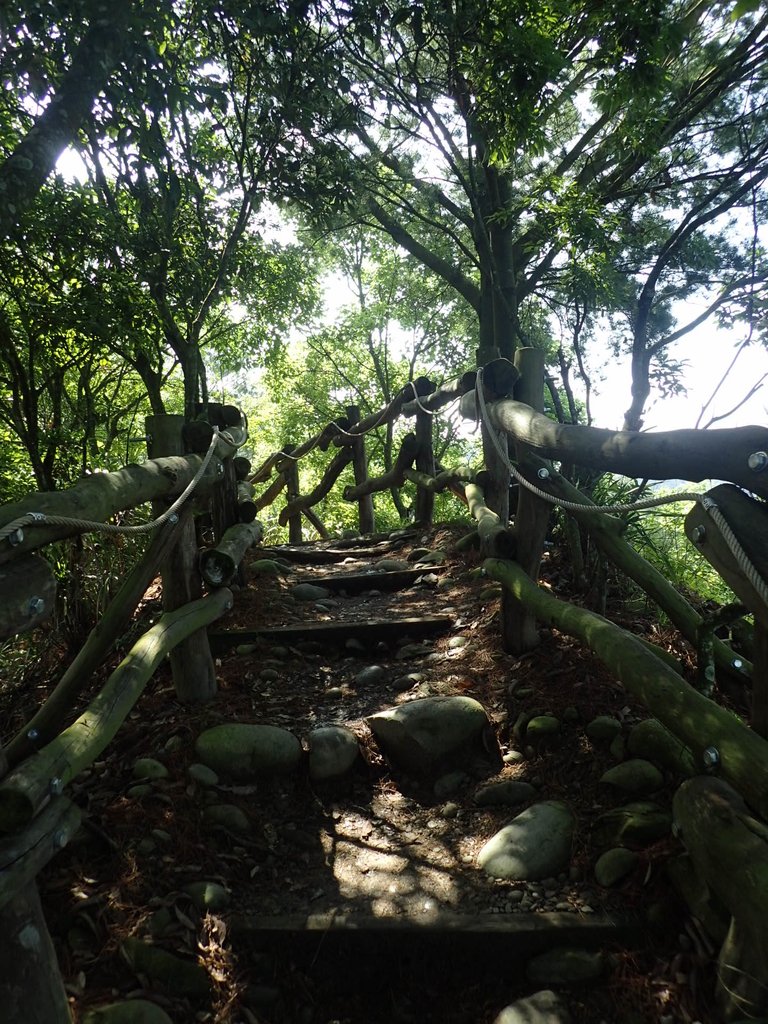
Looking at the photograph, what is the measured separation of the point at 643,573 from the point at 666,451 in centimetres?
126

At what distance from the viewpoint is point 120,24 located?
2.89 metres

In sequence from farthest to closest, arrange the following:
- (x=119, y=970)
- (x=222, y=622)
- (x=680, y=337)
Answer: (x=680, y=337)
(x=222, y=622)
(x=119, y=970)

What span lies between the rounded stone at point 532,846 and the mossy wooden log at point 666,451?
1393 millimetres

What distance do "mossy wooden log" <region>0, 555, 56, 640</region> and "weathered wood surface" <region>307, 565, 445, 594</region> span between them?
385cm

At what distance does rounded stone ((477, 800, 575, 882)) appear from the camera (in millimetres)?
2352

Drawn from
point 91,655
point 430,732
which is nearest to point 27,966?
point 91,655

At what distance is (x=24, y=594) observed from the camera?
169 centimetres

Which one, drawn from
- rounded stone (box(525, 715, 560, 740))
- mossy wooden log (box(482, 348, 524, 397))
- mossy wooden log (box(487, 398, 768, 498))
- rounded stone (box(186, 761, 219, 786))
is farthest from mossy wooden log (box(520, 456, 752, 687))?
rounded stone (box(186, 761, 219, 786))

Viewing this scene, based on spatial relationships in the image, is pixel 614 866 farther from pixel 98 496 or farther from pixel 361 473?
pixel 361 473

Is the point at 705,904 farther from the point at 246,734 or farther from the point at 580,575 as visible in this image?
the point at 580,575

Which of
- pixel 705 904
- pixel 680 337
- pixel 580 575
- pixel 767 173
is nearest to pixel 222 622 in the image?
pixel 580 575

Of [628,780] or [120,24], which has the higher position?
[120,24]

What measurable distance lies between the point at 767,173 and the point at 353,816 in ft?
21.0

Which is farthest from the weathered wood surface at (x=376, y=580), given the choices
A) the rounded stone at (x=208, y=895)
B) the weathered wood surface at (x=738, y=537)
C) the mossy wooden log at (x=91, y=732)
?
the weathered wood surface at (x=738, y=537)
